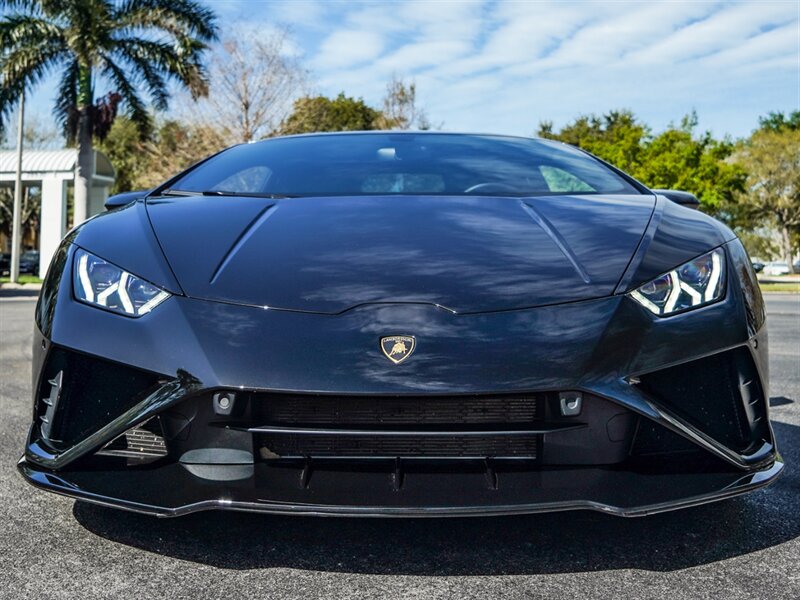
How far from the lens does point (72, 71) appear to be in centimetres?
1933

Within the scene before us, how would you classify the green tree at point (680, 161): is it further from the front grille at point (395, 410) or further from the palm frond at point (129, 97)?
the front grille at point (395, 410)

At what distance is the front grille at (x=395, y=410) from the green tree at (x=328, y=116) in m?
25.4

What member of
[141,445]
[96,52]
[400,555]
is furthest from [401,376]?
[96,52]

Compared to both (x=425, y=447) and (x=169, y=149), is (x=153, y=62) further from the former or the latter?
(x=425, y=447)

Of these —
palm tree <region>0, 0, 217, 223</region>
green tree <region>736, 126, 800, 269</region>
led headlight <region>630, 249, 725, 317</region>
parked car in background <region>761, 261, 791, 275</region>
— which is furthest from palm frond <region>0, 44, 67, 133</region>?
parked car in background <region>761, 261, 791, 275</region>

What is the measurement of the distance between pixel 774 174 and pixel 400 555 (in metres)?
45.3

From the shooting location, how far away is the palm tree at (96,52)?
18453 millimetres

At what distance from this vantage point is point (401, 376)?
169cm

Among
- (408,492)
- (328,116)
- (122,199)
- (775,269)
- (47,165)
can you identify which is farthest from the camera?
(775,269)

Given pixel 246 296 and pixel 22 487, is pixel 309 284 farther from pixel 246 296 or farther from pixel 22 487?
pixel 22 487

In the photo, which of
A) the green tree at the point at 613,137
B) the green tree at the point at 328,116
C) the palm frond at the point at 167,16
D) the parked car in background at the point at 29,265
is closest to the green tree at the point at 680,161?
the green tree at the point at 613,137

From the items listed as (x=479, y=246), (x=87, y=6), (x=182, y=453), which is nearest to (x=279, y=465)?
(x=182, y=453)

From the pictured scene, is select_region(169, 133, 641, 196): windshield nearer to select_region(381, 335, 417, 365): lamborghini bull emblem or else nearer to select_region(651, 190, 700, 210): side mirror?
select_region(651, 190, 700, 210): side mirror

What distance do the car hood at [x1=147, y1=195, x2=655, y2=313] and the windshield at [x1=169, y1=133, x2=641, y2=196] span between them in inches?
10.3
